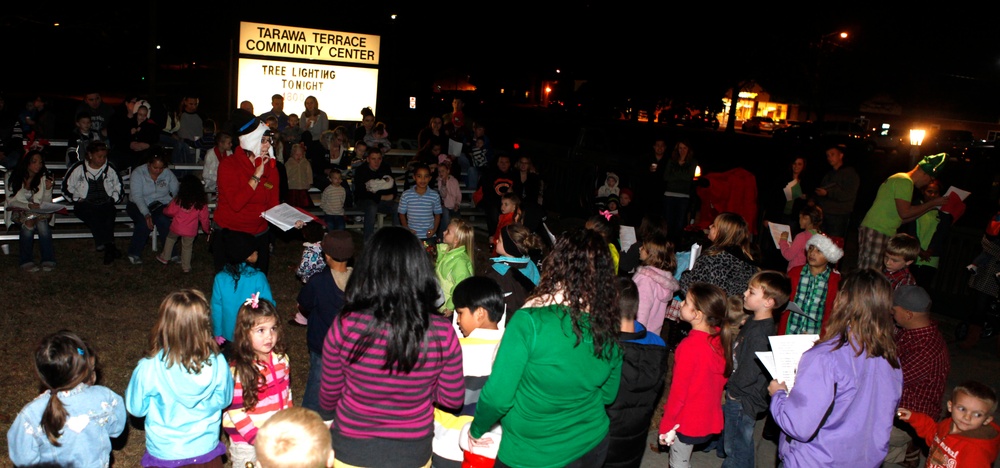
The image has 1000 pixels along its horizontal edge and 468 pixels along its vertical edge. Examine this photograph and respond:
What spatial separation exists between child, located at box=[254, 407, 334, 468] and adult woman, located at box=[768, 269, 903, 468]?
220cm

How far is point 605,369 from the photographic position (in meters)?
3.26

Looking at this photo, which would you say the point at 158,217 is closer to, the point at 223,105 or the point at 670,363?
the point at 670,363

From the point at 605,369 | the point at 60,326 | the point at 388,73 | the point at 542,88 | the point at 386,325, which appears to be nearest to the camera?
the point at 386,325

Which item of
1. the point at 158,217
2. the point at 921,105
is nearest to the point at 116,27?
Answer: the point at 158,217

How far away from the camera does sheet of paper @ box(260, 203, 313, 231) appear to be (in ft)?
23.7

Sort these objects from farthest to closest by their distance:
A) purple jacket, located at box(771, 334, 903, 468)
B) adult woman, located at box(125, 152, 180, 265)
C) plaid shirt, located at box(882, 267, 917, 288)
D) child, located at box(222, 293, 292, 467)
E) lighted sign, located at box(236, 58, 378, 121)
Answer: lighted sign, located at box(236, 58, 378, 121)
adult woman, located at box(125, 152, 180, 265)
plaid shirt, located at box(882, 267, 917, 288)
child, located at box(222, 293, 292, 467)
purple jacket, located at box(771, 334, 903, 468)

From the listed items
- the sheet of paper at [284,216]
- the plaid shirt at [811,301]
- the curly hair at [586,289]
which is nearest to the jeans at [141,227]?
the sheet of paper at [284,216]

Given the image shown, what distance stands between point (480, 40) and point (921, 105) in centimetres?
4831

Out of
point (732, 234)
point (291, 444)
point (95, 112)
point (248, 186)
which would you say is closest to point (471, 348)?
point (291, 444)

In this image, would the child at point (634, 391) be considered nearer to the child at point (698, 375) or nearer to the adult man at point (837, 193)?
the child at point (698, 375)

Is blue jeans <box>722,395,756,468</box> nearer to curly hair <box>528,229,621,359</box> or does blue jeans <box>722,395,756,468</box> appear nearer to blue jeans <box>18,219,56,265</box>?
curly hair <box>528,229,621,359</box>

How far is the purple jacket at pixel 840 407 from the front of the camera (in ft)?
11.2

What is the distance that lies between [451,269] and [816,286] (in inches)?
116

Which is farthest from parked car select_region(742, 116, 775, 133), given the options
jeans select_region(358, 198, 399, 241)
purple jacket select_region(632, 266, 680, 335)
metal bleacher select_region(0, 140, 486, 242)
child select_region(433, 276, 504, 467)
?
child select_region(433, 276, 504, 467)
